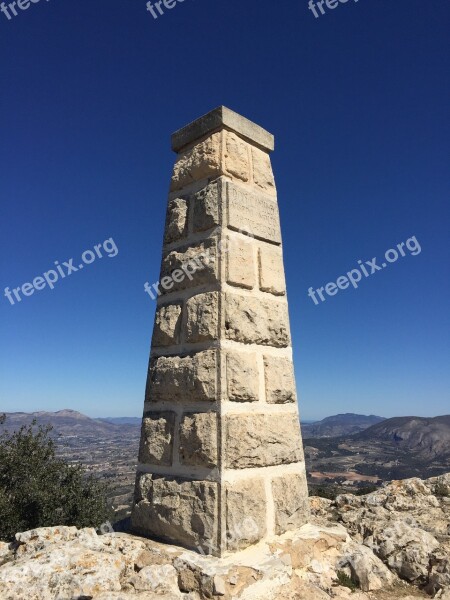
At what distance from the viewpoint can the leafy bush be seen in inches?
454

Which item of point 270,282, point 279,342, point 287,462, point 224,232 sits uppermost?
point 224,232

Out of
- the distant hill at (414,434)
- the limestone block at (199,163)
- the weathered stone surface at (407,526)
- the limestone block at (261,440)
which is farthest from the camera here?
the distant hill at (414,434)

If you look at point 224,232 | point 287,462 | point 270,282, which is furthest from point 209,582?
point 224,232

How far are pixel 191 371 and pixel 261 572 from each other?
3.40ft

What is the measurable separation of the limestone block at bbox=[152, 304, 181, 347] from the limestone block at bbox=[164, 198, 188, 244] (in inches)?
20.8

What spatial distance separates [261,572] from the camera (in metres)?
1.88

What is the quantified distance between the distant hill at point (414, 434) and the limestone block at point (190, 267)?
330ft

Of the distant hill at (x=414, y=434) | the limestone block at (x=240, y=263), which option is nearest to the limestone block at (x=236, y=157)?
the limestone block at (x=240, y=263)

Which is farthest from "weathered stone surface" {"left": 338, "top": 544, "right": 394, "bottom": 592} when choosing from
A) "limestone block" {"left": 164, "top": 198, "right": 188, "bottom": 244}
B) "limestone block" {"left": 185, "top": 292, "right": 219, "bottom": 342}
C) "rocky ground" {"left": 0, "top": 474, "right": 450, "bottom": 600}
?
"limestone block" {"left": 164, "top": 198, "right": 188, "bottom": 244}

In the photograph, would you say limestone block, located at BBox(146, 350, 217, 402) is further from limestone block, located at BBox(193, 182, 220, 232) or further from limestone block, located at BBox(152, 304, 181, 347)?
limestone block, located at BBox(193, 182, 220, 232)

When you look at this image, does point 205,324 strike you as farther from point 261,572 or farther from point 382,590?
point 382,590

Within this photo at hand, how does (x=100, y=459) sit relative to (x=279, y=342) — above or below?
below

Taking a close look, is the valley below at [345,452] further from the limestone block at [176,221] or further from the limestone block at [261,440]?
the limestone block at [176,221]

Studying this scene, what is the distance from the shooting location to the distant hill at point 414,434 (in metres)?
97.2
